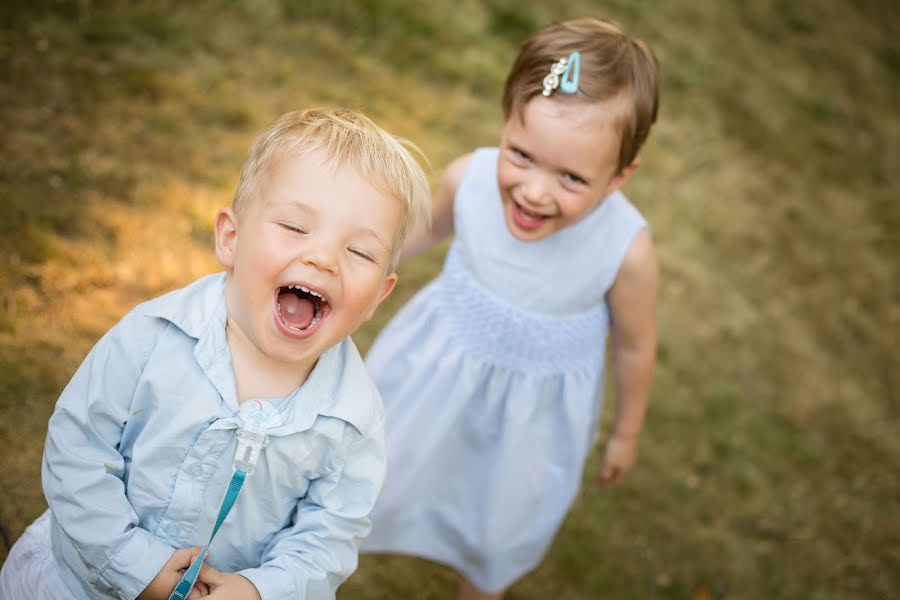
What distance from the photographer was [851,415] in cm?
351

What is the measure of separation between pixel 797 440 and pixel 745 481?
343 mm

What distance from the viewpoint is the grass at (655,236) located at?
2732 millimetres

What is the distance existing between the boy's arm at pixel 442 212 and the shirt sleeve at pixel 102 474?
0.82 metres

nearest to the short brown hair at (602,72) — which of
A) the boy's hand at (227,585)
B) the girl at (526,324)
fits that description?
the girl at (526,324)

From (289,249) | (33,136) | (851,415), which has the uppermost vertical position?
(289,249)

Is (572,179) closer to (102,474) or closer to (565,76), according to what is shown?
(565,76)

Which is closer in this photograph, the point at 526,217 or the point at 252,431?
the point at 252,431

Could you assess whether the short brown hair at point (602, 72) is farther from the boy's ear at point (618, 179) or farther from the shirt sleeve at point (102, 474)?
the shirt sleeve at point (102, 474)

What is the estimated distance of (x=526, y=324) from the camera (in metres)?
2.00

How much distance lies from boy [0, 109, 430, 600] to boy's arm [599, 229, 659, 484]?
0.71 meters

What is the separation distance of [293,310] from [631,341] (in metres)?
0.97

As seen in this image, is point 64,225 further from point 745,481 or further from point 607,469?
point 745,481

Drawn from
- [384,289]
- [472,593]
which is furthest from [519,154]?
[472,593]

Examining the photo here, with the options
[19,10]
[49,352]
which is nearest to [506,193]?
[49,352]
